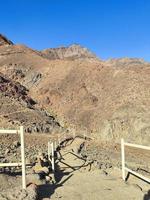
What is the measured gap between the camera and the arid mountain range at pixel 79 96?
129 feet

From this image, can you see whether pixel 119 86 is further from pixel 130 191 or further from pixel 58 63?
pixel 130 191

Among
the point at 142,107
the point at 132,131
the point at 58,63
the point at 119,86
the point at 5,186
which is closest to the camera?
the point at 5,186

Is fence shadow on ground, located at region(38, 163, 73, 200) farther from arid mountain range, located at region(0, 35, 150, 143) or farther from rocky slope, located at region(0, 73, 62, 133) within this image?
arid mountain range, located at region(0, 35, 150, 143)

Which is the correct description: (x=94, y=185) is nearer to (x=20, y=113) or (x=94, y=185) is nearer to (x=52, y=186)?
(x=52, y=186)

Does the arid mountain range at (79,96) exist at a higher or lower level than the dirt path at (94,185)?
higher

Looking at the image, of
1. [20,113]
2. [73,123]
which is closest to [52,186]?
[20,113]

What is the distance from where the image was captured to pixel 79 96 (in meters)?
49.2

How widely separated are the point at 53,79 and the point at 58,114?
29.6ft

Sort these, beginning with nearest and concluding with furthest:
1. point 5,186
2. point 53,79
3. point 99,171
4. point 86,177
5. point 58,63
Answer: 1. point 5,186
2. point 86,177
3. point 99,171
4. point 53,79
5. point 58,63

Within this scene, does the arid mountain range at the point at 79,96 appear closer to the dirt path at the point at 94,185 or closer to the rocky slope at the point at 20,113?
the rocky slope at the point at 20,113

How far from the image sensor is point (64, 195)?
40.8 feet

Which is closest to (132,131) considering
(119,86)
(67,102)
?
(119,86)

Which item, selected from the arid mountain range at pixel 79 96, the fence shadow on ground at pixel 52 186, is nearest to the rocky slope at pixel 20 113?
the arid mountain range at pixel 79 96

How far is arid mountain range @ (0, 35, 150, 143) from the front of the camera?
3931 cm
